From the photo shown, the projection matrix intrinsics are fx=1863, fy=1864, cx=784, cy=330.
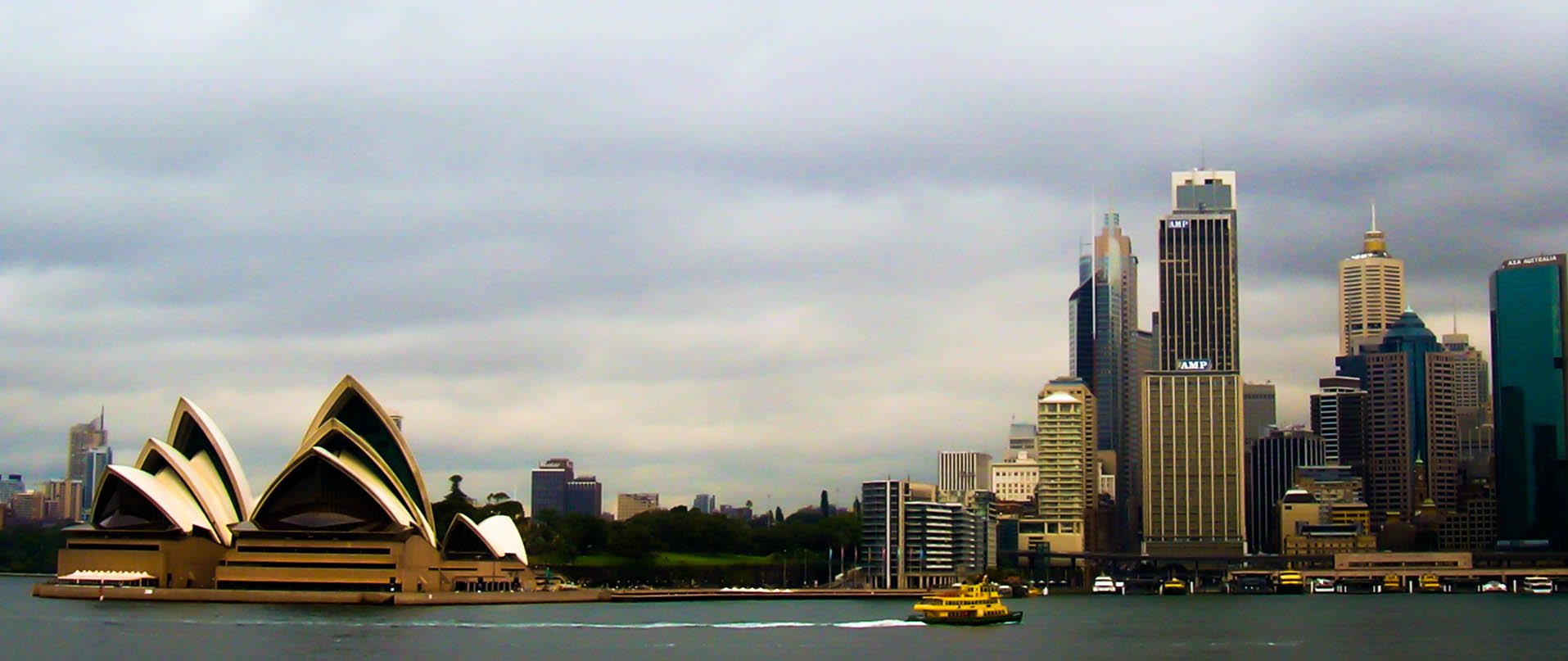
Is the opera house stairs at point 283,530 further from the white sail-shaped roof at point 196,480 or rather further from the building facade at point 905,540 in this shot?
the building facade at point 905,540

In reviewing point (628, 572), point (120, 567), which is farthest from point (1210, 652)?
point (628, 572)

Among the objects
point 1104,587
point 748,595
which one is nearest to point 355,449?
point 748,595

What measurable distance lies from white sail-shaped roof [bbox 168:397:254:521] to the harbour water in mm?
12412

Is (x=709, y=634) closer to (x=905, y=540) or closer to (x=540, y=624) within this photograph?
(x=540, y=624)

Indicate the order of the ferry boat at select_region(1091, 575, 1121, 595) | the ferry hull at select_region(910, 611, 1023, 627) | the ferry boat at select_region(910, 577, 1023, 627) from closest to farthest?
1. the ferry hull at select_region(910, 611, 1023, 627)
2. the ferry boat at select_region(910, 577, 1023, 627)
3. the ferry boat at select_region(1091, 575, 1121, 595)

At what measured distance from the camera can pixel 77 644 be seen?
68812 millimetres

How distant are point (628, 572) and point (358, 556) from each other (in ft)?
154

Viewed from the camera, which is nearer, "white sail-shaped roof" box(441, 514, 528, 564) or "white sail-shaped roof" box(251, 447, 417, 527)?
"white sail-shaped roof" box(251, 447, 417, 527)

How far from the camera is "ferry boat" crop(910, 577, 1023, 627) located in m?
90.2

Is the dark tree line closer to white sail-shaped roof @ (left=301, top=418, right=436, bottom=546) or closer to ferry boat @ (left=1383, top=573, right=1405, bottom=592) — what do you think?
white sail-shaped roof @ (left=301, top=418, right=436, bottom=546)

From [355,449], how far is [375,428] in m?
3.55

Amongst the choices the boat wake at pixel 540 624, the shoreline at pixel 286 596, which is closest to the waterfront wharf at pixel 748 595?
the shoreline at pixel 286 596

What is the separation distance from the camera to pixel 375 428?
111 metres

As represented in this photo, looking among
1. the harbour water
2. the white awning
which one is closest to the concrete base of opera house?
the white awning
